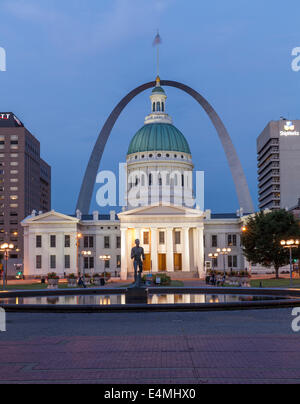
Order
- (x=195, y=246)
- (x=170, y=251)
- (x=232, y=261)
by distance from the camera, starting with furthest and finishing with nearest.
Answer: (x=232, y=261) < (x=195, y=246) < (x=170, y=251)

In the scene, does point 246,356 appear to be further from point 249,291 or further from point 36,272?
point 36,272

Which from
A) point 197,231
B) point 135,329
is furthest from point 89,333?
point 197,231

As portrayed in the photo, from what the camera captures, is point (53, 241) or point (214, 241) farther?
point (214, 241)

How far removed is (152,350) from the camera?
1773cm

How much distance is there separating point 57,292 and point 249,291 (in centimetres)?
1528

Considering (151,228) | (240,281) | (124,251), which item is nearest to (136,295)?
(240,281)

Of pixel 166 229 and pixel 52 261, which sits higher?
pixel 166 229

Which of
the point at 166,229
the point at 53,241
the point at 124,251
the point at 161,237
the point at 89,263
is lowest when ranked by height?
the point at 89,263

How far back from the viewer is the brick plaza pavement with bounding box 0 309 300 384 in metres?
14.1

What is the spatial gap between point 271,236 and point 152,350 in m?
71.7

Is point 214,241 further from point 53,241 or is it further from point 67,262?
point 53,241

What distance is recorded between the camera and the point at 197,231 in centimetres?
10919

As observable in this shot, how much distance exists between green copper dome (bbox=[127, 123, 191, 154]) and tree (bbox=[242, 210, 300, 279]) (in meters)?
40.8

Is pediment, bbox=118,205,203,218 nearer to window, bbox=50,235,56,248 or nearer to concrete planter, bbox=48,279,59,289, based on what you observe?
window, bbox=50,235,56,248
